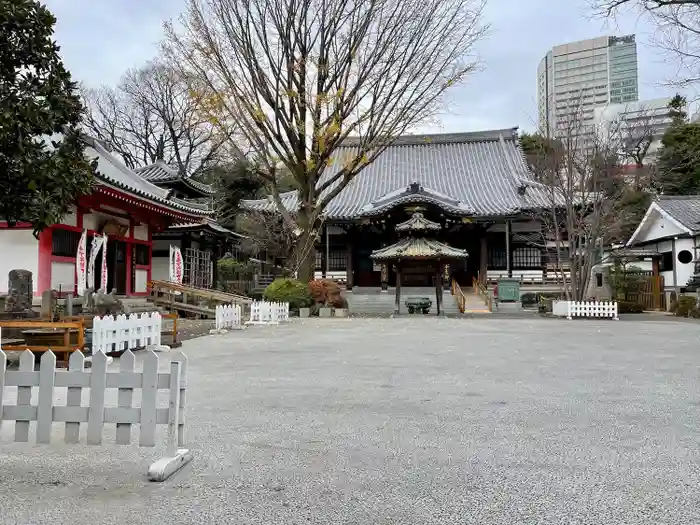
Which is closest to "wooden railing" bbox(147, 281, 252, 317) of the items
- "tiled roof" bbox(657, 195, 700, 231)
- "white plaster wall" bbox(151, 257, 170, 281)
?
"white plaster wall" bbox(151, 257, 170, 281)

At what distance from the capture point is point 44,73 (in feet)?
14.8

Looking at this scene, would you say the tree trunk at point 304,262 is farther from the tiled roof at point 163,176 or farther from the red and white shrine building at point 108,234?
the tiled roof at point 163,176

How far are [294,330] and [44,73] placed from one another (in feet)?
34.5

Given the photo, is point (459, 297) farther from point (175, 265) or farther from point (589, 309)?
point (175, 265)

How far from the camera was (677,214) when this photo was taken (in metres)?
25.4

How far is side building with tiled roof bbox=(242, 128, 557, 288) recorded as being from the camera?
26.5 metres

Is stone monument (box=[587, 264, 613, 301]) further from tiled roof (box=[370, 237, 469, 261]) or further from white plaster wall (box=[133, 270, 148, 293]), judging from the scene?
white plaster wall (box=[133, 270, 148, 293])

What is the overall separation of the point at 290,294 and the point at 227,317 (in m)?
5.28

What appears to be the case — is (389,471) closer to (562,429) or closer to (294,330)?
(562,429)

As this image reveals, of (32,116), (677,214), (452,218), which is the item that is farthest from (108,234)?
(677,214)

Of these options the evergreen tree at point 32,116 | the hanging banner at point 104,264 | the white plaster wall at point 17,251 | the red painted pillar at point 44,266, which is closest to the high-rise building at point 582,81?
the hanging banner at point 104,264

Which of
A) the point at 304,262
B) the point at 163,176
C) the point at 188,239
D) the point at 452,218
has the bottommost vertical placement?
the point at 304,262

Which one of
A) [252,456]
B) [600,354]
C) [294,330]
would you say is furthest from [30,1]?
[294,330]

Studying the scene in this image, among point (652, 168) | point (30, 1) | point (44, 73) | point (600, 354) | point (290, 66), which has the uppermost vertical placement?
point (290, 66)
